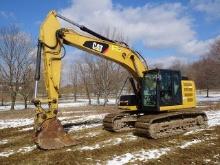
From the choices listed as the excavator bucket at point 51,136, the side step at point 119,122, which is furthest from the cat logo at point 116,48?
the excavator bucket at point 51,136

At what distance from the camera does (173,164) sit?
8.55 m

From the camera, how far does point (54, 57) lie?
37.5ft

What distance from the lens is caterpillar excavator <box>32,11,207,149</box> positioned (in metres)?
10.8

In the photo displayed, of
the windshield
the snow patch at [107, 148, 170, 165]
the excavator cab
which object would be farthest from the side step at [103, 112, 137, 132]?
the snow patch at [107, 148, 170, 165]

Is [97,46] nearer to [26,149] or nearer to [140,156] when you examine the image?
[26,149]

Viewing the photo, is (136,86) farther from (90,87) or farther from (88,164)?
(90,87)

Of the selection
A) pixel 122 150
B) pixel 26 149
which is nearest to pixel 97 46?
pixel 122 150

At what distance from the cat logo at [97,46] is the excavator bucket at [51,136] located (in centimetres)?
315

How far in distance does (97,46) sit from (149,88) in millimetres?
2594

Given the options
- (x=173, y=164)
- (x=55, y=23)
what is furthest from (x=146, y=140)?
(x=55, y=23)

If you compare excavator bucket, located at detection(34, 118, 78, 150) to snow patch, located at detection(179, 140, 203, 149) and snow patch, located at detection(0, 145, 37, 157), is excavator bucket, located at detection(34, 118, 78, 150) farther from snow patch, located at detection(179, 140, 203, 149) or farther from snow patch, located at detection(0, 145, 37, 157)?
snow patch, located at detection(179, 140, 203, 149)

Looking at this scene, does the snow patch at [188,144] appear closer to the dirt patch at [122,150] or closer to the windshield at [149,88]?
the dirt patch at [122,150]


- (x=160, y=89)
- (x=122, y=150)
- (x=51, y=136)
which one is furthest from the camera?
(x=160, y=89)

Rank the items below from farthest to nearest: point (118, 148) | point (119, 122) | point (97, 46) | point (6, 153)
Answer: point (119, 122) < point (97, 46) < point (118, 148) < point (6, 153)
